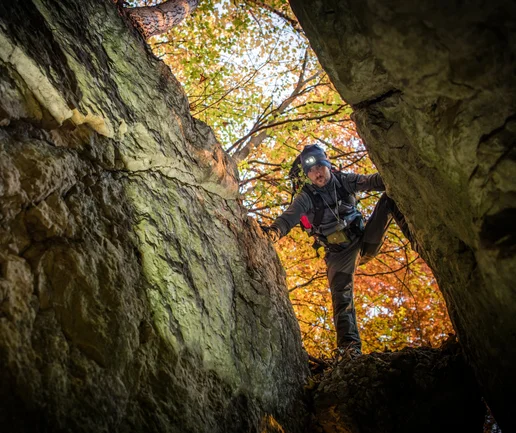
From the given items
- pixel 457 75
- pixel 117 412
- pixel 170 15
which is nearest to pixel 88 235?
pixel 117 412

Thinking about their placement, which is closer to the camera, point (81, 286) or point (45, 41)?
point (81, 286)

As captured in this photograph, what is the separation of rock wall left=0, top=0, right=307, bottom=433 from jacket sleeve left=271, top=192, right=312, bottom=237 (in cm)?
144

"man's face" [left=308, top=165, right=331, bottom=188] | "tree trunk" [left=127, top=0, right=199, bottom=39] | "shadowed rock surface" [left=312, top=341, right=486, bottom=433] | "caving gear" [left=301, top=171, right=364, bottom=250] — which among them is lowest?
"shadowed rock surface" [left=312, top=341, right=486, bottom=433]

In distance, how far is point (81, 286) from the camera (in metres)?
1.98

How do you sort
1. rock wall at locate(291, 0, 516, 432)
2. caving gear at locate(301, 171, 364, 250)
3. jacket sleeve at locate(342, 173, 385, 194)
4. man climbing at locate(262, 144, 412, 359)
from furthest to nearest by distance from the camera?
caving gear at locate(301, 171, 364, 250)
man climbing at locate(262, 144, 412, 359)
jacket sleeve at locate(342, 173, 385, 194)
rock wall at locate(291, 0, 516, 432)

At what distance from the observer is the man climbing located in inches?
211

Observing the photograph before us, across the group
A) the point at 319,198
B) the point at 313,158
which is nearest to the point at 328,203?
the point at 319,198

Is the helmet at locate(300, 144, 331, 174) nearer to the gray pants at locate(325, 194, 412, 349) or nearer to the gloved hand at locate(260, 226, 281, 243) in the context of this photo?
the gray pants at locate(325, 194, 412, 349)

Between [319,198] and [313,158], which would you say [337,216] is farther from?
[313,158]

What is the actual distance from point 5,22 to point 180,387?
2.83 m

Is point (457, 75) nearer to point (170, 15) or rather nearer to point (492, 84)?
point (492, 84)

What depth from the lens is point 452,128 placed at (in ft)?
7.04

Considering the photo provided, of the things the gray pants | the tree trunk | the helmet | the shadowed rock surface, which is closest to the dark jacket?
the helmet

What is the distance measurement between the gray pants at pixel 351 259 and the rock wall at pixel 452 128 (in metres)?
1.94
